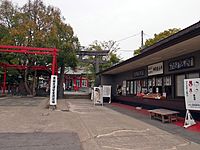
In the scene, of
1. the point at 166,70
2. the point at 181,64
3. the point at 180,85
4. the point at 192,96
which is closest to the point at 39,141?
the point at 192,96

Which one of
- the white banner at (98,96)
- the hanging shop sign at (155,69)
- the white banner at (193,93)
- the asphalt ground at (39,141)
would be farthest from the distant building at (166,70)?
the asphalt ground at (39,141)

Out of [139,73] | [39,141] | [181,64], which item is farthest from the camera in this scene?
[139,73]

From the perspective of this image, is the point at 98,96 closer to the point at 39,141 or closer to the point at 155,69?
the point at 155,69

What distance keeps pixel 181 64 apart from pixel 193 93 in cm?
256

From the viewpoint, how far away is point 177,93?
10891mm

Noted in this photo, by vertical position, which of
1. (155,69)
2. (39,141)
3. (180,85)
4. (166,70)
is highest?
(155,69)

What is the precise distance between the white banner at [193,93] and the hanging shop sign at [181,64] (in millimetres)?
1486

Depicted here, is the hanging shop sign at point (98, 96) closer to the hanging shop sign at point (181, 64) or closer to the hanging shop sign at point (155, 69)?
the hanging shop sign at point (155, 69)

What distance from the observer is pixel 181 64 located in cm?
1024

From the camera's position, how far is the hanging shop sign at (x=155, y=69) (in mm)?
12254

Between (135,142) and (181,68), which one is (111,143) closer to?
(135,142)

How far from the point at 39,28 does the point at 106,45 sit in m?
17.0

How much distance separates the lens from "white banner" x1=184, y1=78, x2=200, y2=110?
25.8 feet

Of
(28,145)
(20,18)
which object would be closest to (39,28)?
(20,18)
